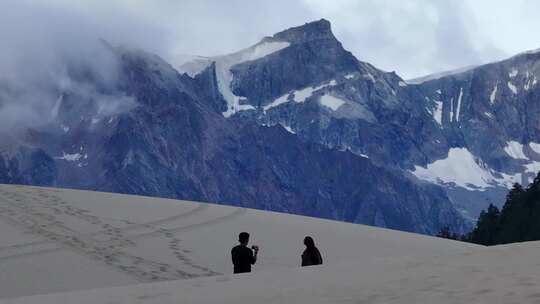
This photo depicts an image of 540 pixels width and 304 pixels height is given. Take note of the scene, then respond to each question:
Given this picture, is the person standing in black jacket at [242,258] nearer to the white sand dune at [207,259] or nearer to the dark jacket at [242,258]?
the dark jacket at [242,258]

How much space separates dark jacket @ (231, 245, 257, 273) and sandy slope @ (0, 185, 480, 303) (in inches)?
13.2

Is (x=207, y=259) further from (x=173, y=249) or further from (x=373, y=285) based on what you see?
(x=373, y=285)

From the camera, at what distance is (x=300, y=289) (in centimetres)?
1127

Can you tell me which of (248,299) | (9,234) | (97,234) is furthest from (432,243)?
(248,299)

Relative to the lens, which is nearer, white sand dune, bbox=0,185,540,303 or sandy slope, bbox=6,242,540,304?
sandy slope, bbox=6,242,540,304

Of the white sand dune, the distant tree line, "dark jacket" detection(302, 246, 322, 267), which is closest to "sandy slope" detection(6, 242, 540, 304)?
the white sand dune

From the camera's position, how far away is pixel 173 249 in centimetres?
1994

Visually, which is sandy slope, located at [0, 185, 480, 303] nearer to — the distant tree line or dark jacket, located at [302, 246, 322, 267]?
dark jacket, located at [302, 246, 322, 267]

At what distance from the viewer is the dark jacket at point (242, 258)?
13969mm

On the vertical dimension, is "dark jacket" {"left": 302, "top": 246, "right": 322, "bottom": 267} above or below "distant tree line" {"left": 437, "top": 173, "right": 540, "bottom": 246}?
below

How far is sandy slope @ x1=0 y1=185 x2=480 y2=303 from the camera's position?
475 inches

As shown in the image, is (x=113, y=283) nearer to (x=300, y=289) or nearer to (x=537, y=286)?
(x=300, y=289)

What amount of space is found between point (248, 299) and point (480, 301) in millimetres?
2837

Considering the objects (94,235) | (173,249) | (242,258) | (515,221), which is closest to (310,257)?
(242,258)
